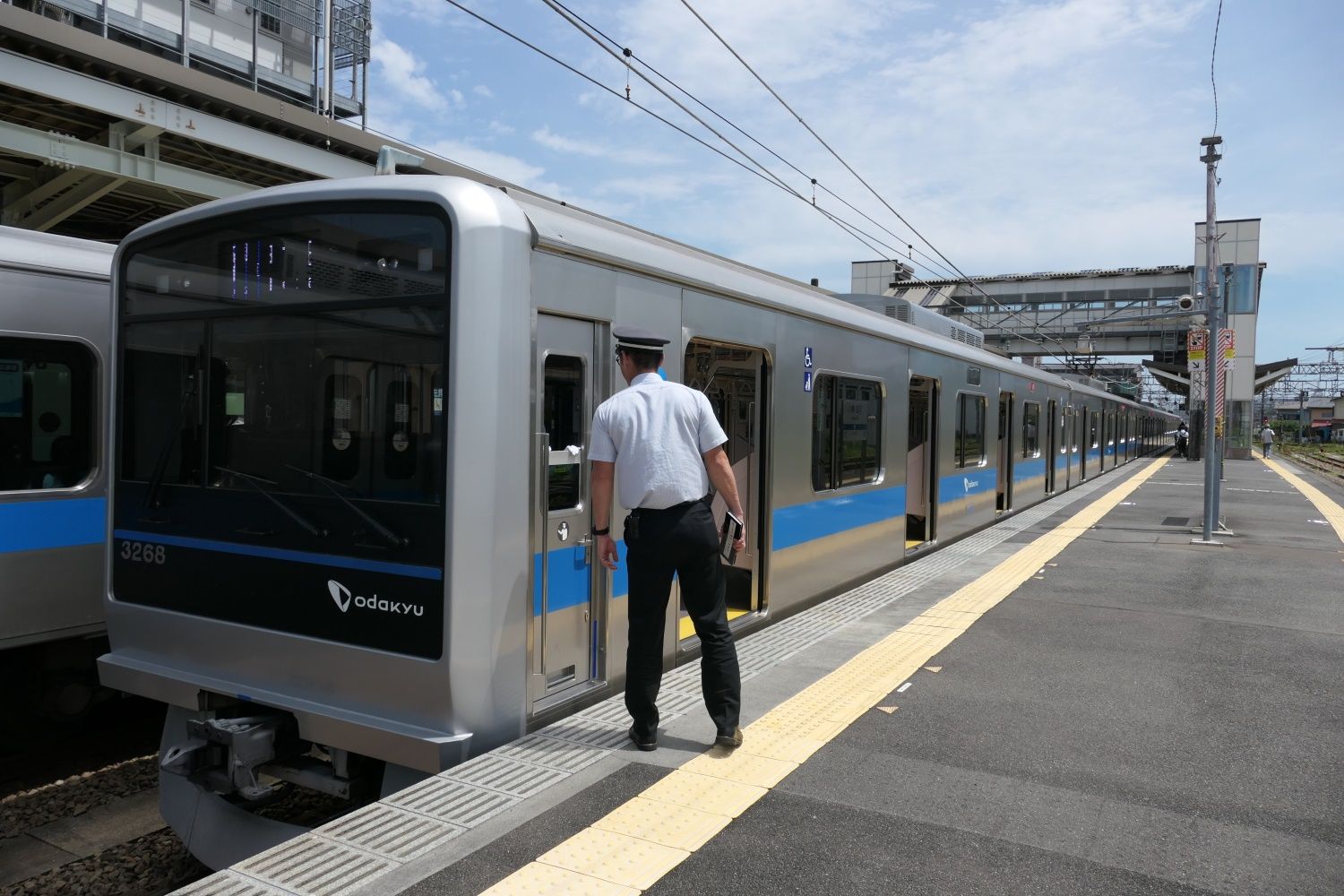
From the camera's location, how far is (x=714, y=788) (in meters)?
3.72

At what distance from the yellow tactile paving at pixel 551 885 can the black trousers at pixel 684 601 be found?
1096mm

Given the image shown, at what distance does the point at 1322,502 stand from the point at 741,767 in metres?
17.5

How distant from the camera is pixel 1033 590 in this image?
26.8ft

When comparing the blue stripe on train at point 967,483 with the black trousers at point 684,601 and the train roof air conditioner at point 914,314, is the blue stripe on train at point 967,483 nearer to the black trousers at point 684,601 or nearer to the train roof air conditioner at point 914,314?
the train roof air conditioner at point 914,314

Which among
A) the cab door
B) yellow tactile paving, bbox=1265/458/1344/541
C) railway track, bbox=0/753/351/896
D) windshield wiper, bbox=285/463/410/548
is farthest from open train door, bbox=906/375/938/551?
railway track, bbox=0/753/351/896

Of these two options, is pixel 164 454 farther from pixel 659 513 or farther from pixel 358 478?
pixel 659 513

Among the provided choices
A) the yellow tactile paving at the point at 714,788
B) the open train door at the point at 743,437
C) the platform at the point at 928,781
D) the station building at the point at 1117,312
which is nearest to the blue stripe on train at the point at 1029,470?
the platform at the point at 928,781

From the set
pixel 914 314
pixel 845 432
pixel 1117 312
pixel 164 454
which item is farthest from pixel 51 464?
pixel 1117 312

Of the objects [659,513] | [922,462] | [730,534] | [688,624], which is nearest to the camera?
[659,513]

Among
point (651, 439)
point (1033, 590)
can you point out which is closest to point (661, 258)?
point (651, 439)

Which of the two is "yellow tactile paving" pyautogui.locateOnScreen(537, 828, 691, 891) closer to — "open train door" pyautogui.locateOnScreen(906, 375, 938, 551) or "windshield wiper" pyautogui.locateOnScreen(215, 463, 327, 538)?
"windshield wiper" pyautogui.locateOnScreen(215, 463, 327, 538)

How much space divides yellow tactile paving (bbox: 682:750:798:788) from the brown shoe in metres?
0.03

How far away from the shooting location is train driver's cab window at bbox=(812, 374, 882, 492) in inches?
275

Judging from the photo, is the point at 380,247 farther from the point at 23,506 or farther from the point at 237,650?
the point at 23,506
